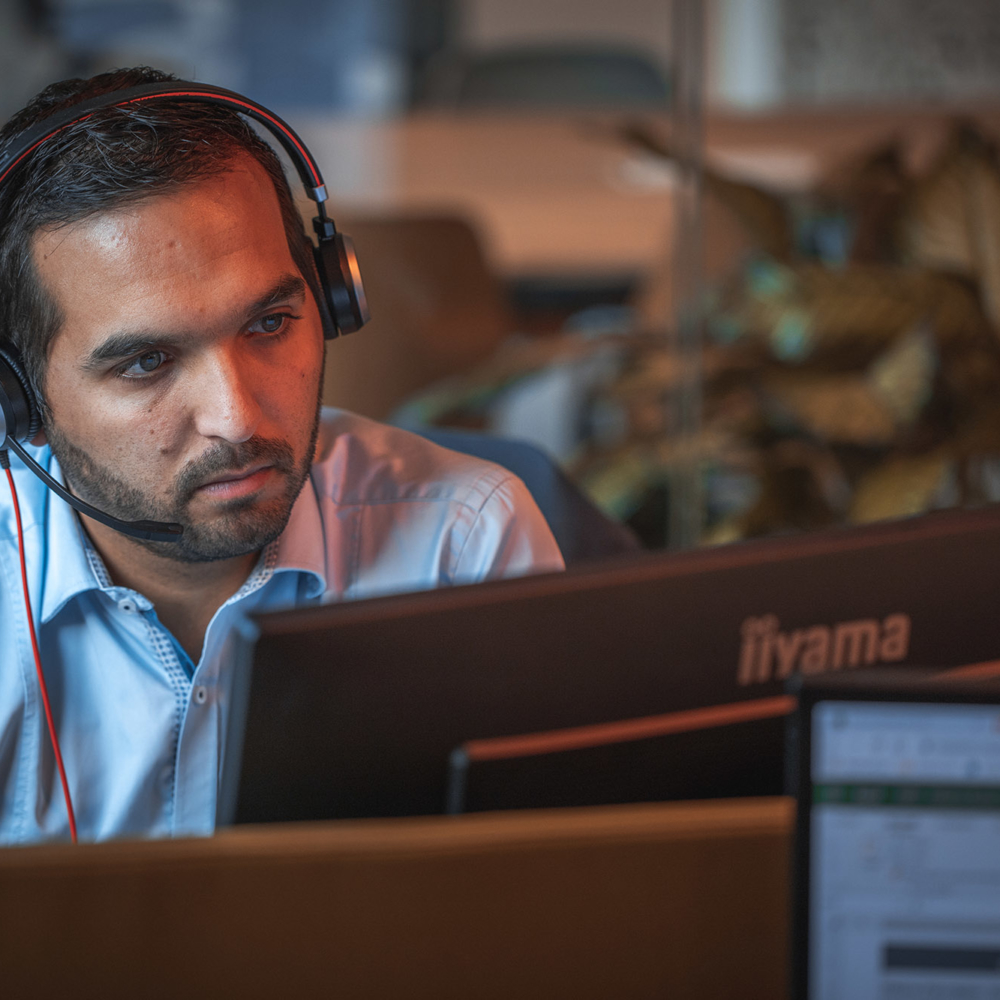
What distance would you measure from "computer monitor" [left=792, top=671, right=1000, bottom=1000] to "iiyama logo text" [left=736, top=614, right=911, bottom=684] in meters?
0.05

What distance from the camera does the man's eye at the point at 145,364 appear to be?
0.70 meters

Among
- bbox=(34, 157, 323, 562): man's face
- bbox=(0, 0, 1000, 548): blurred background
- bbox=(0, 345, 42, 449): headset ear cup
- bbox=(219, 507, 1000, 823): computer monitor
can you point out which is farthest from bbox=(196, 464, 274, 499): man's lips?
bbox=(0, 0, 1000, 548): blurred background

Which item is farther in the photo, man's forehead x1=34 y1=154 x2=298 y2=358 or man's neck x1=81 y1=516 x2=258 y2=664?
man's neck x1=81 y1=516 x2=258 y2=664

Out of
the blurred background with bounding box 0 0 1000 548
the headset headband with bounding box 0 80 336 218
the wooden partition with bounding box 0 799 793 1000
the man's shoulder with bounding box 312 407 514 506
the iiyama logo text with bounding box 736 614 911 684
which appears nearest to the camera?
the wooden partition with bounding box 0 799 793 1000

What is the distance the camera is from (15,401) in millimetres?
732

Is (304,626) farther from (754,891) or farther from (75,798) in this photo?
(75,798)

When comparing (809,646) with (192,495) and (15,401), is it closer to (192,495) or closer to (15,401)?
(192,495)

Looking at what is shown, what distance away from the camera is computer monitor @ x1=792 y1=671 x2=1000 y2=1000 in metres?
0.50

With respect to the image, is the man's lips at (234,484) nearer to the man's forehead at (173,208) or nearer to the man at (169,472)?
the man at (169,472)

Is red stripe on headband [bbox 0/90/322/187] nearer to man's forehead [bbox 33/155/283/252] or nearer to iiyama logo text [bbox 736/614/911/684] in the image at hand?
man's forehead [bbox 33/155/283/252]

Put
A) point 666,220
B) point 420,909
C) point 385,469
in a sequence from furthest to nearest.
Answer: point 666,220
point 385,469
point 420,909

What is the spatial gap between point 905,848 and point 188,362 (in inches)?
18.7

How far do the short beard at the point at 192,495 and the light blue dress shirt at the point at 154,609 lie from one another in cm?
3

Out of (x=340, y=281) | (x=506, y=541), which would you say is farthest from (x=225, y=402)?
(x=506, y=541)
